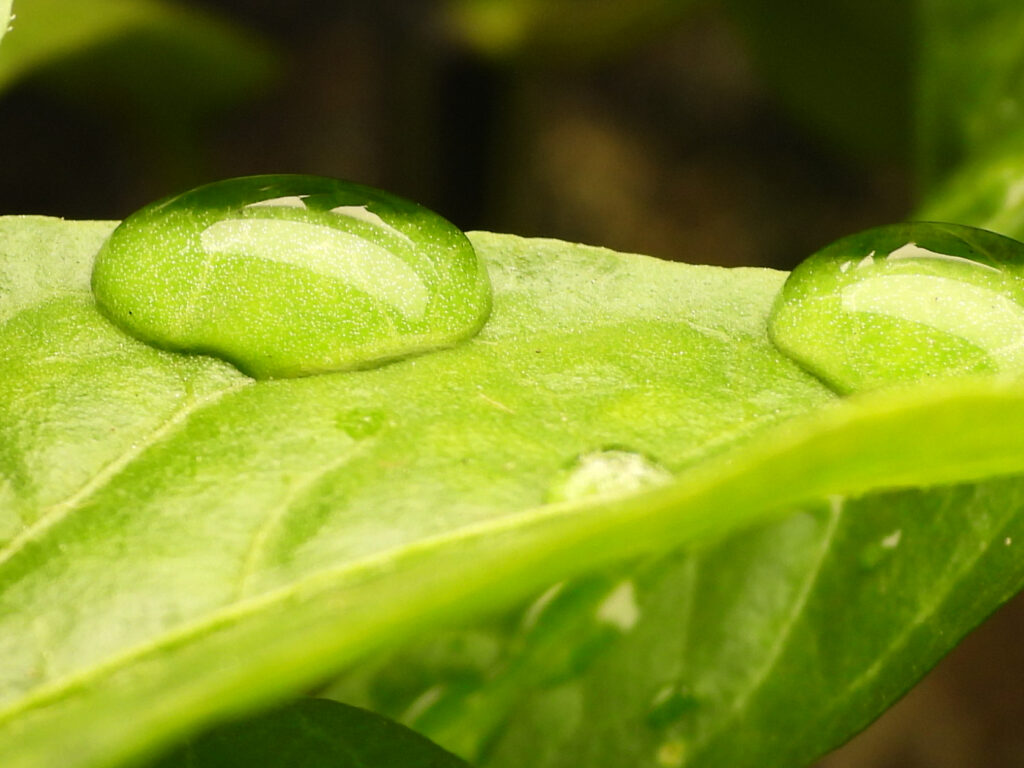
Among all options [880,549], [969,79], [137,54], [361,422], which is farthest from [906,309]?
[137,54]

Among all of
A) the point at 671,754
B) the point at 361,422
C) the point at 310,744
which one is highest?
the point at 361,422

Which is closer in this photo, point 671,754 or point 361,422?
point 361,422

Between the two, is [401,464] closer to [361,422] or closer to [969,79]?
[361,422]

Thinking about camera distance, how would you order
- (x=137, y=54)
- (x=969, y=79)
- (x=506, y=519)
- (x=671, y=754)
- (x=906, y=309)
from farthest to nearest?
1. (x=137, y=54)
2. (x=969, y=79)
3. (x=671, y=754)
4. (x=906, y=309)
5. (x=506, y=519)

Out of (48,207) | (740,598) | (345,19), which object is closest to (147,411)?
(740,598)

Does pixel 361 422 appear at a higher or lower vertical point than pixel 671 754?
higher

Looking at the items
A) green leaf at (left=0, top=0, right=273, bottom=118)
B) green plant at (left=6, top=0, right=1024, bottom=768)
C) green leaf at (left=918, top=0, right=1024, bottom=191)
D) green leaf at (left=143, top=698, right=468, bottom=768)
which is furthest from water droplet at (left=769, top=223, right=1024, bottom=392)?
green leaf at (left=0, top=0, right=273, bottom=118)
